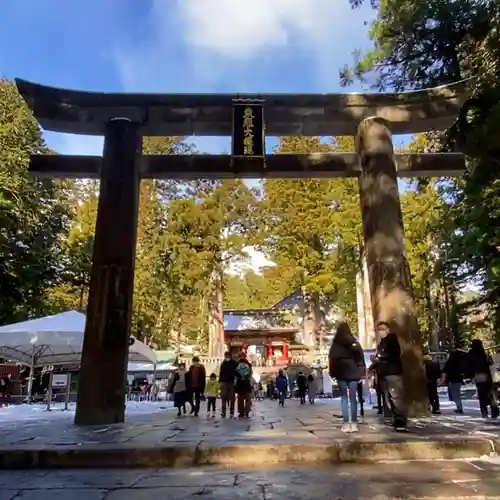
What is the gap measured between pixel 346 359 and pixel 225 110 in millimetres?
5548

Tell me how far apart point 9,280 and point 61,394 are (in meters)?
9.87

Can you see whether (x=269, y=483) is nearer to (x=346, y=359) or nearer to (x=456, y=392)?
(x=346, y=359)

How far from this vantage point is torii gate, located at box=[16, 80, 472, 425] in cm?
805

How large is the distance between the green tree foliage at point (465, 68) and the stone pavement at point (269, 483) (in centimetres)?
955

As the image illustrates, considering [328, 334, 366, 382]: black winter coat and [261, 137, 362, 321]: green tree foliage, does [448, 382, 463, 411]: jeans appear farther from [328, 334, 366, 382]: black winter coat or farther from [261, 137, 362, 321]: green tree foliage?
[261, 137, 362, 321]: green tree foliage

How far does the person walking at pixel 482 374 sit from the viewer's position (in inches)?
316

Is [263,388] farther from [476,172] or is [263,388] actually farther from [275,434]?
[275,434]

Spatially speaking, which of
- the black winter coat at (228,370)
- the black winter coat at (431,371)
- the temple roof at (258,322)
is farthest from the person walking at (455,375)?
the temple roof at (258,322)

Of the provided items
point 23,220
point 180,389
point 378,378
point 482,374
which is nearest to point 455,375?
point 482,374

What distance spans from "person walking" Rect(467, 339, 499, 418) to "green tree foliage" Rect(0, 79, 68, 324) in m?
18.8

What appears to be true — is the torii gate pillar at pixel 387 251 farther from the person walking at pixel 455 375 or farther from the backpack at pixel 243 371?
the backpack at pixel 243 371

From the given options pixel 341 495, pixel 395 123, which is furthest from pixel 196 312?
pixel 341 495

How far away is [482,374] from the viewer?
820 centimetres

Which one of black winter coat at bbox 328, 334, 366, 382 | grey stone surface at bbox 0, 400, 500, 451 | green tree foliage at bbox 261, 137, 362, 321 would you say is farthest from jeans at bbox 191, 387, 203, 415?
green tree foliage at bbox 261, 137, 362, 321
